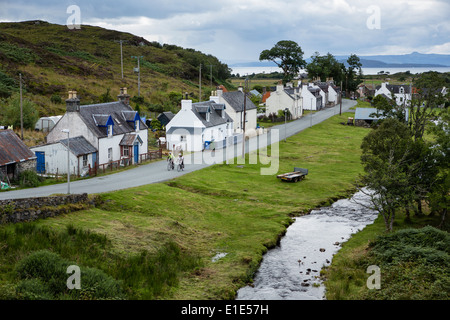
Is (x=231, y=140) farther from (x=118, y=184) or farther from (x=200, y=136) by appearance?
(x=118, y=184)

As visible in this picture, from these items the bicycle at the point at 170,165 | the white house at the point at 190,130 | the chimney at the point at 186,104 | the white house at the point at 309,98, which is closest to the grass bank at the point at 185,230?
the bicycle at the point at 170,165

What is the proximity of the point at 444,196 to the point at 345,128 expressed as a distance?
65.9m

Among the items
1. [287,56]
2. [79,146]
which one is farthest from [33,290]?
[287,56]

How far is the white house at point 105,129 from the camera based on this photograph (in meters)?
48.1

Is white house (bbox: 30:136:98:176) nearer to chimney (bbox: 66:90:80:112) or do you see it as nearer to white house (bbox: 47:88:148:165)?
white house (bbox: 47:88:148:165)

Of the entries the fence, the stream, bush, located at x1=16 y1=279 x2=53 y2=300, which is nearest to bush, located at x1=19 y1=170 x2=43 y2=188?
the fence

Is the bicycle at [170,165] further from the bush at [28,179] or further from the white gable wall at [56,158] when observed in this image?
the bush at [28,179]

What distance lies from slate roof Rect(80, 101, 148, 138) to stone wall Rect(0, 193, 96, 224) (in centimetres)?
1699

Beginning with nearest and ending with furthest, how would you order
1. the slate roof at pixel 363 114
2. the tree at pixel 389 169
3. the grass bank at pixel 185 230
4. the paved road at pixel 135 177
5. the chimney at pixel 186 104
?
the grass bank at pixel 185 230 → the tree at pixel 389 169 → the paved road at pixel 135 177 → the chimney at pixel 186 104 → the slate roof at pixel 363 114

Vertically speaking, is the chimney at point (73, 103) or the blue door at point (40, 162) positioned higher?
the chimney at point (73, 103)

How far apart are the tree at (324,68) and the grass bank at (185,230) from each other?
381 feet

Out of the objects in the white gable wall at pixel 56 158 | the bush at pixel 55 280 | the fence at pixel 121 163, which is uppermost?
the white gable wall at pixel 56 158

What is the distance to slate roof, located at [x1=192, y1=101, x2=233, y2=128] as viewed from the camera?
66088 millimetres
